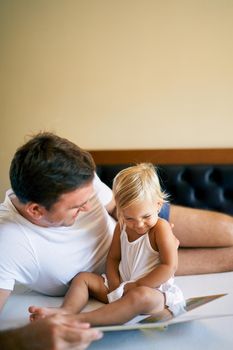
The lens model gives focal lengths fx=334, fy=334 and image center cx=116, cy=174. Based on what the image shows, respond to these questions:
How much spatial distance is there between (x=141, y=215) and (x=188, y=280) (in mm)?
416

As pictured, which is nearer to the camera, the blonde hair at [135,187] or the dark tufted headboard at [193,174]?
the blonde hair at [135,187]

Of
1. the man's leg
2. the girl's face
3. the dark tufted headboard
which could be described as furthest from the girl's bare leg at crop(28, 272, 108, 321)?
the dark tufted headboard

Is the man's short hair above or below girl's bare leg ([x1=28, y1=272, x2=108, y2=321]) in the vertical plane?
above

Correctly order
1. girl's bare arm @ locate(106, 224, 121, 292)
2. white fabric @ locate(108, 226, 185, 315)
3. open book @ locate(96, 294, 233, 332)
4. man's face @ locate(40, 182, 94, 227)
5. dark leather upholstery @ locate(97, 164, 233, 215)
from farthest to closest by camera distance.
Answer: dark leather upholstery @ locate(97, 164, 233, 215), girl's bare arm @ locate(106, 224, 121, 292), white fabric @ locate(108, 226, 185, 315), man's face @ locate(40, 182, 94, 227), open book @ locate(96, 294, 233, 332)

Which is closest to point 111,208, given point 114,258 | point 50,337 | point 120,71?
point 114,258

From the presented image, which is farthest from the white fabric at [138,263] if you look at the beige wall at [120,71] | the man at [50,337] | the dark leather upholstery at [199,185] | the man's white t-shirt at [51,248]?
the beige wall at [120,71]

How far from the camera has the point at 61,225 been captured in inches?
39.8

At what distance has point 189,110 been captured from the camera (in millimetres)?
1926

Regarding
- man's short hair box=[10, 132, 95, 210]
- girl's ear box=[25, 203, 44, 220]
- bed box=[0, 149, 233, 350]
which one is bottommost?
bed box=[0, 149, 233, 350]

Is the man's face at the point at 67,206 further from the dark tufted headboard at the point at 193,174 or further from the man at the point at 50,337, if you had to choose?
the dark tufted headboard at the point at 193,174

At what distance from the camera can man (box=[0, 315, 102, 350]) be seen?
0.64 m

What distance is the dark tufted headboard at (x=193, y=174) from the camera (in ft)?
6.03

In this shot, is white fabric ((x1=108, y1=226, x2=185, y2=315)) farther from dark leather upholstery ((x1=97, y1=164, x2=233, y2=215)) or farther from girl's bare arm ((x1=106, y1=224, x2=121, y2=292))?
dark leather upholstery ((x1=97, y1=164, x2=233, y2=215))

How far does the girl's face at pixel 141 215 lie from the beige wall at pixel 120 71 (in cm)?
96
